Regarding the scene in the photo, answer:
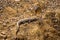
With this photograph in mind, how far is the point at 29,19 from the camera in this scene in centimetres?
272

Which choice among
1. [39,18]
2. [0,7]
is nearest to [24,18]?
[39,18]

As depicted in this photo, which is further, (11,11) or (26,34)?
(11,11)

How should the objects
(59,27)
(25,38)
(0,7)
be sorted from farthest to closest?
(0,7), (59,27), (25,38)

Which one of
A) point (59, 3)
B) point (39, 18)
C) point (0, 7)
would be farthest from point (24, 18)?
point (59, 3)

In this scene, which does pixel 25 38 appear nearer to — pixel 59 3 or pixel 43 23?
pixel 43 23

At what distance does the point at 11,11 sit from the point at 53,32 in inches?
28.2

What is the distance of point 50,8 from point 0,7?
0.77 meters

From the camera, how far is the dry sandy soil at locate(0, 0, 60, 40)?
2529 mm

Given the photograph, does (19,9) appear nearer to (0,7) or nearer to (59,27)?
(0,7)

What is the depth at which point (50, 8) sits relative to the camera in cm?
299

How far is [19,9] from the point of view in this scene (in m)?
2.92

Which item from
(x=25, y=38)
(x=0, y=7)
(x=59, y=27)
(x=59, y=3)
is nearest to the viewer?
(x=25, y=38)

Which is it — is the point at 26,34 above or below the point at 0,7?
below

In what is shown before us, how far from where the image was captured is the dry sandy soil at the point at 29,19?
2.53 metres
